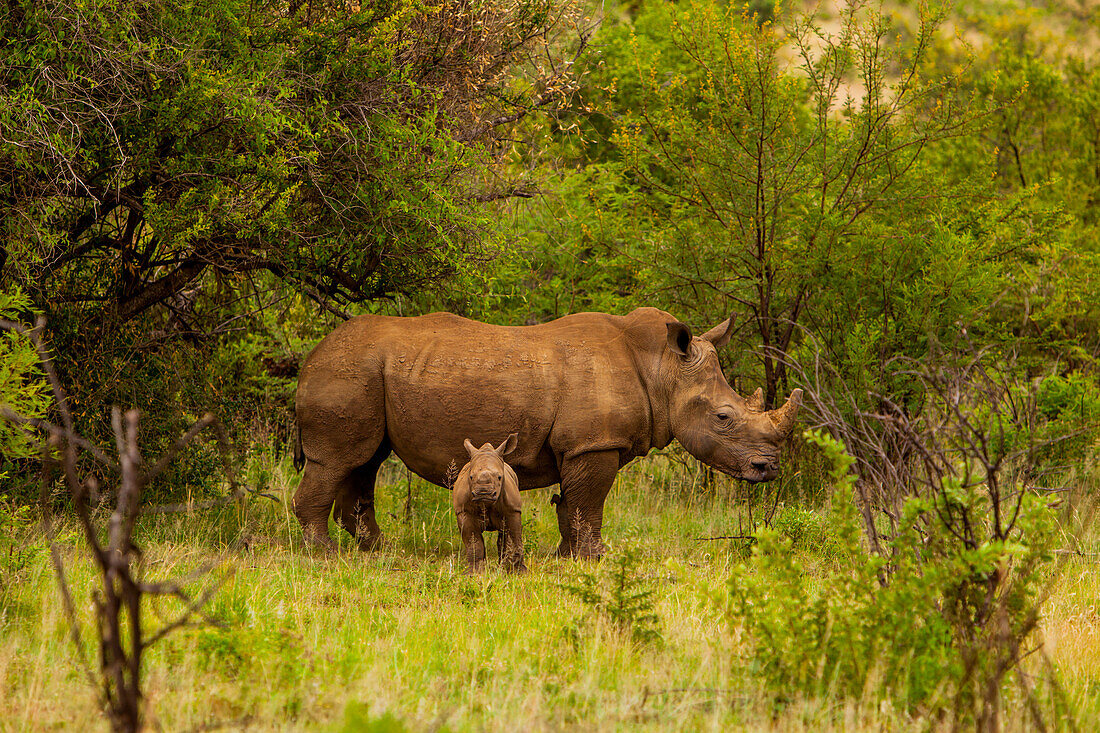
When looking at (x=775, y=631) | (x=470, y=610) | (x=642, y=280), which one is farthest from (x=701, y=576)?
(x=642, y=280)

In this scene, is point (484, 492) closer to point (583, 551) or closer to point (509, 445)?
point (509, 445)

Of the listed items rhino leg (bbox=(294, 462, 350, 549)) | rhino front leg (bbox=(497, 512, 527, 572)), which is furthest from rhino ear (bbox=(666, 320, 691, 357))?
rhino leg (bbox=(294, 462, 350, 549))

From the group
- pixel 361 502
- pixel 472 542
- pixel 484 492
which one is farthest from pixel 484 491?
pixel 361 502

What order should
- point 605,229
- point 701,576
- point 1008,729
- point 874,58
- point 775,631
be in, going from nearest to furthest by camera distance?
point 1008,729 → point 775,631 → point 701,576 → point 874,58 → point 605,229

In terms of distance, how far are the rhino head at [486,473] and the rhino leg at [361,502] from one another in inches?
53.1

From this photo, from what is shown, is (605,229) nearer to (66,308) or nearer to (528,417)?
(528,417)

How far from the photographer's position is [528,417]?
26.3 feet

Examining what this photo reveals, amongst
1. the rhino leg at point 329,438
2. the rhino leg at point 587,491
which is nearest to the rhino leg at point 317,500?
the rhino leg at point 329,438

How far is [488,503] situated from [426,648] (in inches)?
71.3

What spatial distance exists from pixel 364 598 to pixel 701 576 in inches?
93.5

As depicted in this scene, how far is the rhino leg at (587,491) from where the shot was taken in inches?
→ 316

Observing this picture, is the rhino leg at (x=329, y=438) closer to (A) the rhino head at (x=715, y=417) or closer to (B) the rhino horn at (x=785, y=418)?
(A) the rhino head at (x=715, y=417)

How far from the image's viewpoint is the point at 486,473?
7.07 metres

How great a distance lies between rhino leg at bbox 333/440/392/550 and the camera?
8.54m
